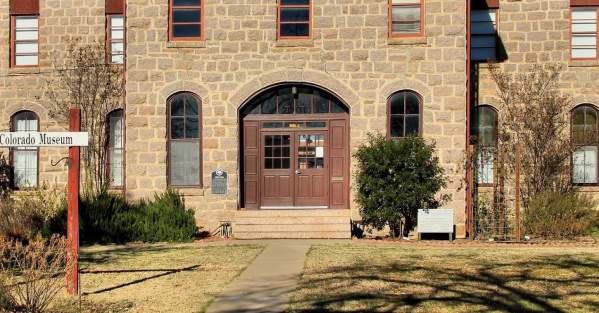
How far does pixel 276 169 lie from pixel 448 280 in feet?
26.5

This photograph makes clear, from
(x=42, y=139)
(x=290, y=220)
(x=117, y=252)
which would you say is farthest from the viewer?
(x=290, y=220)

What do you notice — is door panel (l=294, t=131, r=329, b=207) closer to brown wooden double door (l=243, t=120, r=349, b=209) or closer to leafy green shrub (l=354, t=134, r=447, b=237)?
brown wooden double door (l=243, t=120, r=349, b=209)

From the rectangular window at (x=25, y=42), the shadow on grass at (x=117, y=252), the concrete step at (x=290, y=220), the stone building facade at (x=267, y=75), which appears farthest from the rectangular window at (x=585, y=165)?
the rectangular window at (x=25, y=42)

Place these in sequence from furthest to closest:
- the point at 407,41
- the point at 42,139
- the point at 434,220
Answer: the point at 407,41
the point at 434,220
the point at 42,139

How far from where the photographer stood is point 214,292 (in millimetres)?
9555

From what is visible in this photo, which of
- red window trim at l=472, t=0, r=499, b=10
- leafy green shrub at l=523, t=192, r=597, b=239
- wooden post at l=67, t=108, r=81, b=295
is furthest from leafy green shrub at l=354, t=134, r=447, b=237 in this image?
wooden post at l=67, t=108, r=81, b=295

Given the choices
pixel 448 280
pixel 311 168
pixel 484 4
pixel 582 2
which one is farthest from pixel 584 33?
pixel 448 280

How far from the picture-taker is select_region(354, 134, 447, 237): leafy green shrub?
619 inches

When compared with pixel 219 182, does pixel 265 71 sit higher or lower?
higher

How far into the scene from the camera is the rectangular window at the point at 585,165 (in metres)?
18.8

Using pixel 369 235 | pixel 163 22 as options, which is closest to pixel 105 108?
pixel 163 22

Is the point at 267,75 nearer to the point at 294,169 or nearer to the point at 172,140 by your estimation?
the point at 294,169

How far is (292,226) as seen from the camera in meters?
16.0

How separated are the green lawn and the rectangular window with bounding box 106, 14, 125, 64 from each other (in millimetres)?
9416
